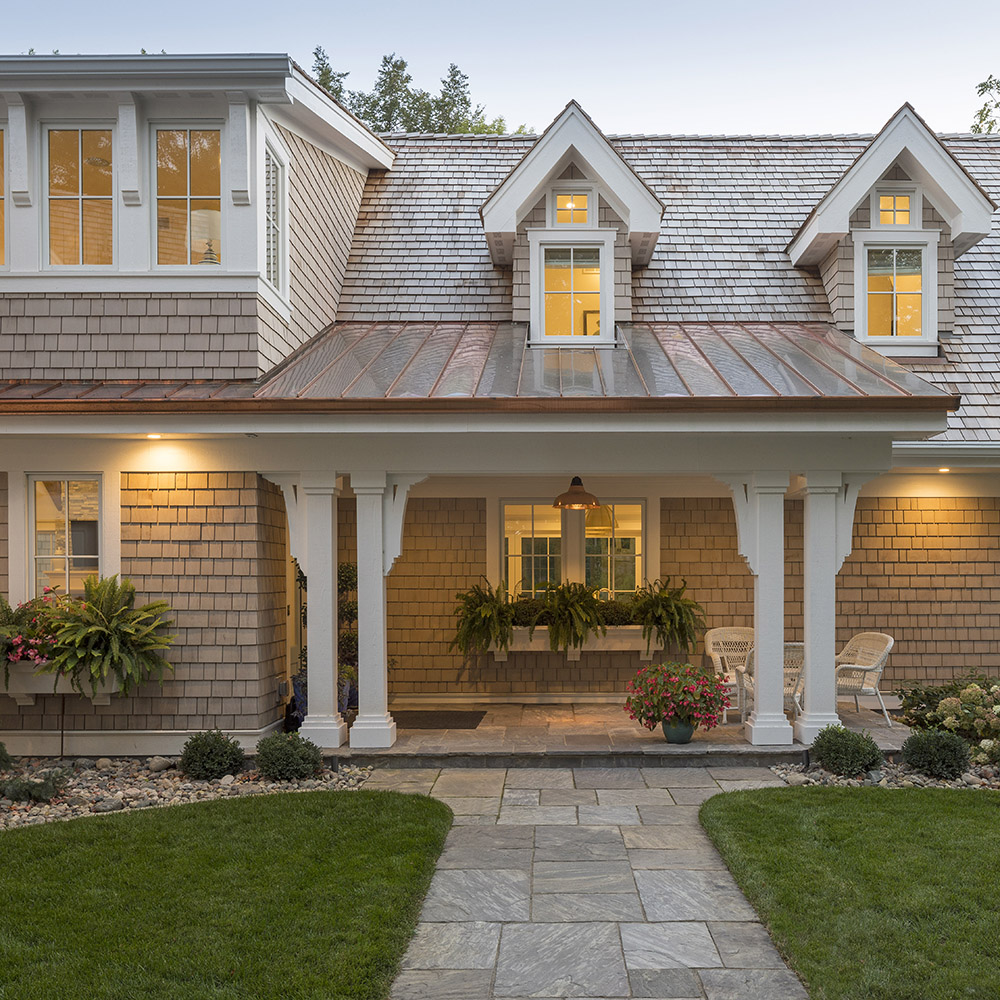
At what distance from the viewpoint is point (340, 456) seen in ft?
24.9

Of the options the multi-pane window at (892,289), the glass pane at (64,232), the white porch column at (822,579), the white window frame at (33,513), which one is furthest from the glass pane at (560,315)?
the white window frame at (33,513)

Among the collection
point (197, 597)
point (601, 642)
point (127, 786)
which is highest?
point (197, 597)

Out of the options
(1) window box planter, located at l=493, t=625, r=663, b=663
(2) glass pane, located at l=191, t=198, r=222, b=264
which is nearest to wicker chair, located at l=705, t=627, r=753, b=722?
(1) window box planter, located at l=493, t=625, r=663, b=663

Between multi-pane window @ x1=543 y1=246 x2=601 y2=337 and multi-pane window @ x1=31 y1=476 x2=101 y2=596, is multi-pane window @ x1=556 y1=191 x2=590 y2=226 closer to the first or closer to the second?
multi-pane window @ x1=543 y1=246 x2=601 y2=337

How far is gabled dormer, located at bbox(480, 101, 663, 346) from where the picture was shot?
357 inches

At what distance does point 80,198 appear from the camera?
304 inches

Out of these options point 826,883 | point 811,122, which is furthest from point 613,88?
point 826,883

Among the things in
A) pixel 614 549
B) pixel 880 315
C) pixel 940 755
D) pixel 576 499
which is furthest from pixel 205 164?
pixel 940 755

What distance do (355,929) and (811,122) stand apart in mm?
54454

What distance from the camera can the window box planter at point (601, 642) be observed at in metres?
9.88

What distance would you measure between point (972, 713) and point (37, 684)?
7.77 metres

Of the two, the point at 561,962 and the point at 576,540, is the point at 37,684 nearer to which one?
the point at 561,962

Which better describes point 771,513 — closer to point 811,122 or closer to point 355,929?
point 355,929

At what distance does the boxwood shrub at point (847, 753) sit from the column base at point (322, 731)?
3.89m
